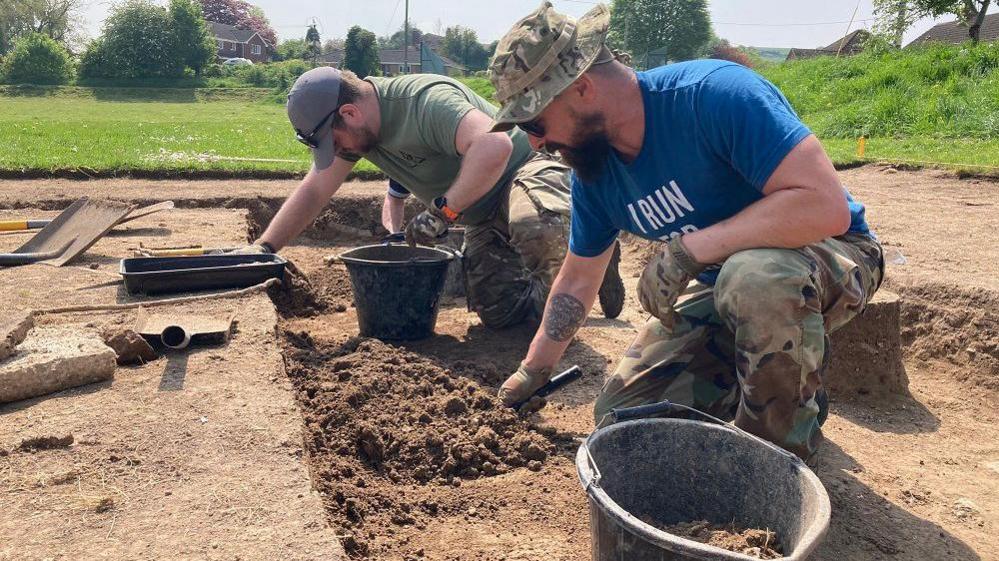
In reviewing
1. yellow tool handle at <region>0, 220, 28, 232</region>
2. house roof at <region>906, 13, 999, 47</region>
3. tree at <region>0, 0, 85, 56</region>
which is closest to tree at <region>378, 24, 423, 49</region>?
tree at <region>0, 0, 85, 56</region>

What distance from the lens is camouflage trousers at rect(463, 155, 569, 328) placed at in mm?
3889

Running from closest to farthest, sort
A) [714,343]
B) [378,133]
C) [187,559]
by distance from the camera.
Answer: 1. [187,559]
2. [714,343]
3. [378,133]

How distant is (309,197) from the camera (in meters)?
4.28

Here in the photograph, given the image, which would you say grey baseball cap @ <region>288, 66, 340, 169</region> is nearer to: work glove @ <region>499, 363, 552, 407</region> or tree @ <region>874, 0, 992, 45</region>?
work glove @ <region>499, 363, 552, 407</region>

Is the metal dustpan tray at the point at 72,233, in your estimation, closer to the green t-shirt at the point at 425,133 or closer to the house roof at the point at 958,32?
the green t-shirt at the point at 425,133

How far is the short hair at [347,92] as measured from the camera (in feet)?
12.1

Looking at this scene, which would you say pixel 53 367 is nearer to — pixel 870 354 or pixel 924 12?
pixel 870 354

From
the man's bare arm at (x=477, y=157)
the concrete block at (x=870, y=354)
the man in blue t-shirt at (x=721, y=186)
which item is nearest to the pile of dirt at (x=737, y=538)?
the man in blue t-shirt at (x=721, y=186)

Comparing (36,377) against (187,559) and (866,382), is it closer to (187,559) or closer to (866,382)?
(187,559)

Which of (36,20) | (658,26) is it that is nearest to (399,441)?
(658,26)

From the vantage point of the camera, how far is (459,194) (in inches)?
142

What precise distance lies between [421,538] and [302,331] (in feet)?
6.87

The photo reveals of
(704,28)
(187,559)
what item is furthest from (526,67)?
(704,28)

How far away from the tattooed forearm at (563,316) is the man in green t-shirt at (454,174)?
0.99 m
